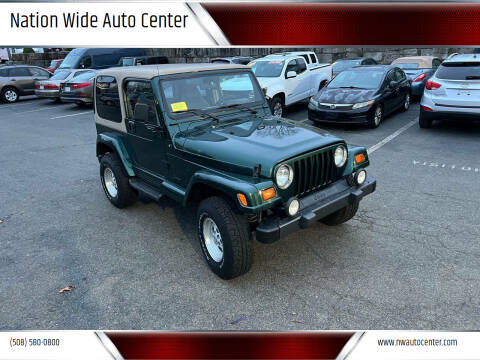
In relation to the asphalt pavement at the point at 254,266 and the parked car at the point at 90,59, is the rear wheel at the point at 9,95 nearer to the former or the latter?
the parked car at the point at 90,59

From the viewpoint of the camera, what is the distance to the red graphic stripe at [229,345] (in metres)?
2.75

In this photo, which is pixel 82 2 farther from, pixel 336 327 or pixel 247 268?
pixel 336 327

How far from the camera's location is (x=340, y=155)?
4121 mm

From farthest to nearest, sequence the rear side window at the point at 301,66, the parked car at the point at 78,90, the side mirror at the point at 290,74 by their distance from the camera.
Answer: the parked car at the point at 78,90 → the rear side window at the point at 301,66 → the side mirror at the point at 290,74

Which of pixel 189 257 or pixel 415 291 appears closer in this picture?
pixel 415 291

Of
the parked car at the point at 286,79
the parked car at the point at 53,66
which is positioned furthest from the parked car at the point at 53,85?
the parked car at the point at 286,79

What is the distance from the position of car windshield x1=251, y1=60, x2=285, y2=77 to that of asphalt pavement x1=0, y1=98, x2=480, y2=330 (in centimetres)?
586

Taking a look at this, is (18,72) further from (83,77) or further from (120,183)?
(120,183)

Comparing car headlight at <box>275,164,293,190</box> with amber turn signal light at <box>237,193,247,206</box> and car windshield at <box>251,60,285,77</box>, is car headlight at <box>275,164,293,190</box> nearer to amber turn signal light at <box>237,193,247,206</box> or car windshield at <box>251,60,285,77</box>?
amber turn signal light at <box>237,193,247,206</box>

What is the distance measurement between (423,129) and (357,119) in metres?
1.69

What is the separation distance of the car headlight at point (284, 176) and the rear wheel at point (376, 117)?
6582mm

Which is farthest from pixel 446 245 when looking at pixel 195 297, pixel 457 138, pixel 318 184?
pixel 457 138

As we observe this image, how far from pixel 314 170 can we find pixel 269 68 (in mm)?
8581

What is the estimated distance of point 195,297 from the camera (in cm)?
365
